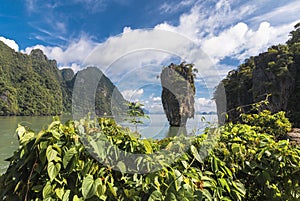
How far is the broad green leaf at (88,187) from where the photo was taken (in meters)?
0.87

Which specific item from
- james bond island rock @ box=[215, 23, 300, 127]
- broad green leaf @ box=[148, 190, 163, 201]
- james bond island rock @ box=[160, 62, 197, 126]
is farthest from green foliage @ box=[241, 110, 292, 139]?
james bond island rock @ box=[215, 23, 300, 127]

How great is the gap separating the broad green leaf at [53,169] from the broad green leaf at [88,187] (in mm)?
106

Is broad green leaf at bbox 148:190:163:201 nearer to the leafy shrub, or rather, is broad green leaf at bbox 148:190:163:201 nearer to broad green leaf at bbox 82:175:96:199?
the leafy shrub

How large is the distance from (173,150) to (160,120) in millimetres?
721

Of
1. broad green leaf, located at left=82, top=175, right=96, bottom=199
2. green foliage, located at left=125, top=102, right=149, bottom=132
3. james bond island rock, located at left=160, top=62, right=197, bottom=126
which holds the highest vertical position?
james bond island rock, located at left=160, top=62, right=197, bottom=126

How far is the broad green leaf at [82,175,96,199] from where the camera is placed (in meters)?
0.87

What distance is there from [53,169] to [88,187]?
5.8 inches

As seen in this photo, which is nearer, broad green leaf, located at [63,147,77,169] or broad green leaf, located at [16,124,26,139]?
broad green leaf, located at [63,147,77,169]

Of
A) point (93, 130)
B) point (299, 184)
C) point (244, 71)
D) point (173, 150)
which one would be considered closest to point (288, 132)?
point (299, 184)

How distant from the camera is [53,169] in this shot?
89 cm

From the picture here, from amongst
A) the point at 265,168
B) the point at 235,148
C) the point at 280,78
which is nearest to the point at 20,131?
the point at 235,148

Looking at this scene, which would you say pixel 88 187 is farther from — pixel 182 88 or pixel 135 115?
pixel 182 88

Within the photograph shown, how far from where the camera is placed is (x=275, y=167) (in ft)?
3.85

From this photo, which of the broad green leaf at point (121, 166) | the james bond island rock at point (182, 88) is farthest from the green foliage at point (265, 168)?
the broad green leaf at point (121, 166)
